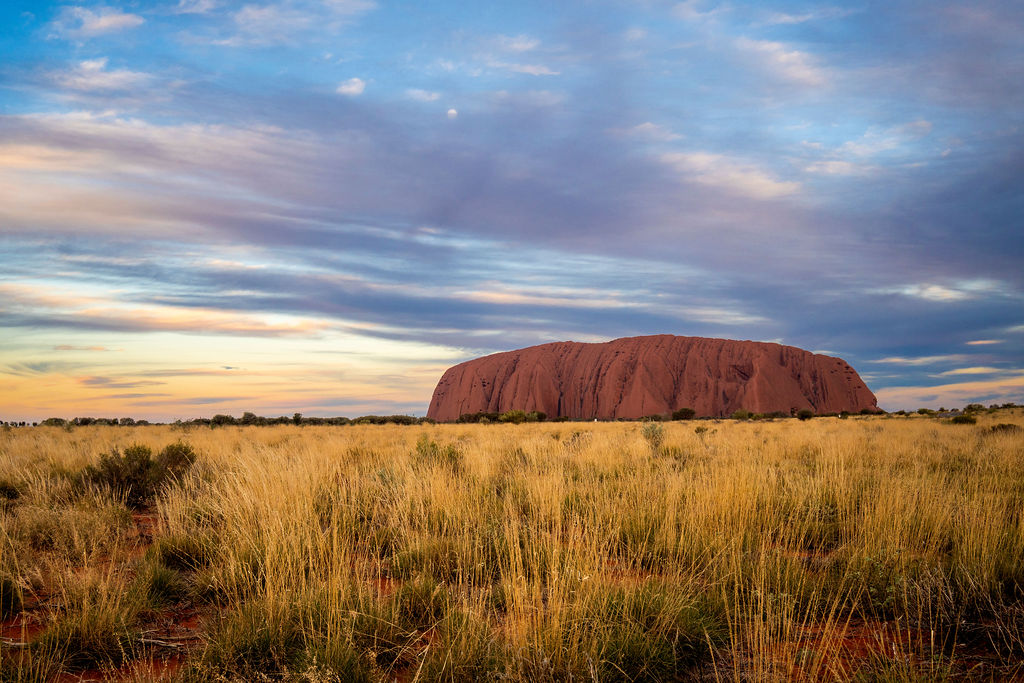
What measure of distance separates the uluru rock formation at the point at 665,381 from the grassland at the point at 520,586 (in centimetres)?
8672

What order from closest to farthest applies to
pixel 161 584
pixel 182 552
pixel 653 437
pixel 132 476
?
1. pixel 161 584
2. pixel 182 552
3. pixel 132 476
4. pixel 653 437

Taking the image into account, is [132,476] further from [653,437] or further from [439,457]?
[653,437]

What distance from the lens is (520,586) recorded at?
4.15m

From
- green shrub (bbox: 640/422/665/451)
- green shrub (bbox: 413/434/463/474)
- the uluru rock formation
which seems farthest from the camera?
the uluru rock formation

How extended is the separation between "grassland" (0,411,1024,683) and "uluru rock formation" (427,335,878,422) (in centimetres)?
8672

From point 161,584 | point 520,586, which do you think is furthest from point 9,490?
point 520,586

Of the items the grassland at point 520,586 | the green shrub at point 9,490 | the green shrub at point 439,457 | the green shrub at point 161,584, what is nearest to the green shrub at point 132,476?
the grassland at point 520,586

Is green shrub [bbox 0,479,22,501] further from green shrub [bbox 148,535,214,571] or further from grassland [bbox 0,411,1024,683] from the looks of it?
green shrub [bbox 148,535,214,571]

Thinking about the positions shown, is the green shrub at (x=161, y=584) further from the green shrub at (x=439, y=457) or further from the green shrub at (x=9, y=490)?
the green shrub at (x=9, y=490)

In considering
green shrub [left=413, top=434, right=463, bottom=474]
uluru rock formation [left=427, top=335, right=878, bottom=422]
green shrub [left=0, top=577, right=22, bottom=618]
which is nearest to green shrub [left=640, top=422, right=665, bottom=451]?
green shrub [left=413, top=434, right=463, bottom=474]

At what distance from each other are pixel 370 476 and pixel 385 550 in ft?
11.3

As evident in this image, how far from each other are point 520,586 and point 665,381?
9840 centimetres

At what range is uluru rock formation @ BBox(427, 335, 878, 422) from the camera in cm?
9325

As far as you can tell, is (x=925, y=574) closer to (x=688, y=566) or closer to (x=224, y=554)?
(x=688, y=566)
